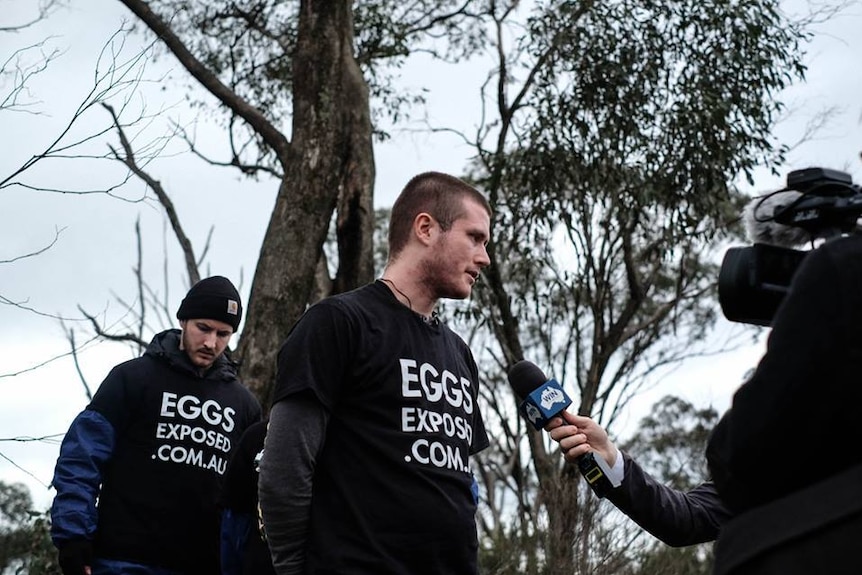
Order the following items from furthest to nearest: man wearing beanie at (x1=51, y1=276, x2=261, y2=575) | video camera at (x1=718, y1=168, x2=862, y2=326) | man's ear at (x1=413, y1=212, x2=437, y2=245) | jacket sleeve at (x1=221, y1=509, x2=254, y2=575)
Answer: man wearing beanie at (x1=51, y1=276, x2=261, y2=575) < jacket sleeve at (x1=221, y1=509, x2=254, y2=575) < man's ear at (x1=413, y1=212, x2=437, y2=245) < video camera at (x1=718, y1=168, x2=862, y2=326)

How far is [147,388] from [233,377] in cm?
42

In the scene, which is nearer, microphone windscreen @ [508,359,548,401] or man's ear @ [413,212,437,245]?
microphone windscreen @ [508,359,548,401]

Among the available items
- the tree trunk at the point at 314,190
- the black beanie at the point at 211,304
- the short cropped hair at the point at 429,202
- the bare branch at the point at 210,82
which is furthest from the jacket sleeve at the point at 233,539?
the bare branch at the point at 210,82

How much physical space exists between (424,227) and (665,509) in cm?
114

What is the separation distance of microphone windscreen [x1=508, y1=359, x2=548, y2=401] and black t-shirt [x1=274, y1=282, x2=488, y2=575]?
192 mm

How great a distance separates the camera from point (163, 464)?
15.1ft

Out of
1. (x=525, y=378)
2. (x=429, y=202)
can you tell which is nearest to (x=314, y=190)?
(x=429, y=202)

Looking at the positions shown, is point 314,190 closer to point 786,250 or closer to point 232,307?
point 232,307

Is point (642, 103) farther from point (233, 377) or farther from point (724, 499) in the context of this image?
point (724, 499)

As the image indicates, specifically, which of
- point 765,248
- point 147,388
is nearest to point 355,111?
point 147,388

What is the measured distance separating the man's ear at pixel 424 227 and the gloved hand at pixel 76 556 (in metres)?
1.91

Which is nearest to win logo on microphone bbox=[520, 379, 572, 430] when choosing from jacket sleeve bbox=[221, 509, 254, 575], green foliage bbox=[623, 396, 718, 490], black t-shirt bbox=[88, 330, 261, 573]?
jacket sleeve bbox=[221, 509, 254, 575]

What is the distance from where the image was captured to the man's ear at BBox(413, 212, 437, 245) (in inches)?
139

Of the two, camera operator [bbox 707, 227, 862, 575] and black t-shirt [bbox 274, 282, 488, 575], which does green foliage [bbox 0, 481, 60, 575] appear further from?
camera operator [bbox 707, 227, 862, 575]
